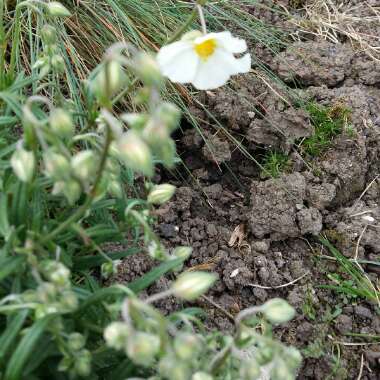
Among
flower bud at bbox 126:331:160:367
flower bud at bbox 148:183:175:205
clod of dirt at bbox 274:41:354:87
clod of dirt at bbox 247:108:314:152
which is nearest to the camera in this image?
flower bud at bbox 126:331:160:367

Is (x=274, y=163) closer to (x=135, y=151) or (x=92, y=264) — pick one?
(x=92, y=264)

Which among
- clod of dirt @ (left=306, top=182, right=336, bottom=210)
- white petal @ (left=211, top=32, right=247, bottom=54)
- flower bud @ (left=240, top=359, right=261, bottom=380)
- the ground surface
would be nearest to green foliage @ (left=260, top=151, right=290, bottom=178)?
the ground surface

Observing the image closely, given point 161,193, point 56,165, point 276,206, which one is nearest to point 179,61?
point 161,193

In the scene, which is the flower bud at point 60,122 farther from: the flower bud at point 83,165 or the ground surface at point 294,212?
the ground surface at point 294,212

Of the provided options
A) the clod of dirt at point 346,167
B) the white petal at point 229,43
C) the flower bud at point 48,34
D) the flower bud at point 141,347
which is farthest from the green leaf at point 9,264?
the clod of dirt at point 346,167

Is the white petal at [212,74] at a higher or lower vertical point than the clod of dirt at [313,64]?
higher

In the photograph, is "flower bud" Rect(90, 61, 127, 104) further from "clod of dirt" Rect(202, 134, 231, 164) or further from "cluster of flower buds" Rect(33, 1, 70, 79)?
"clod of dirt" Rect(202, 134, 231, 164)

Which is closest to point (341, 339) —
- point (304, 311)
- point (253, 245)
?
point (304, 311)
